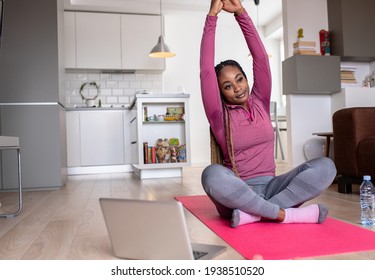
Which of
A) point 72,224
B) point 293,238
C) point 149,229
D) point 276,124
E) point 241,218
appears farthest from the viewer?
point 276,124

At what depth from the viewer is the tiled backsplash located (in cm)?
682

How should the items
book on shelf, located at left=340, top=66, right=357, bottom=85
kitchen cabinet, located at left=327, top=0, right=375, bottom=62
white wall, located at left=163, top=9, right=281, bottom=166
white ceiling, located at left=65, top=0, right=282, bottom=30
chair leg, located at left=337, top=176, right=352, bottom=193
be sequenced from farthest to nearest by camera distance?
white wall, located at left=163, top=9, right=281, bottom=166 < white ceiling, located at left=65, top=0, right=282, bottom=30 < book on shelf, located at left=340, top=66, right=357, bottom=85 < kitchen cabinet, located at left=327, top=0, right=375, bottom=62 < chair leg, located at left=337, top=176, right=352, bottom=193

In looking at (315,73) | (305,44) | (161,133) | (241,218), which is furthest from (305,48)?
(241,218)

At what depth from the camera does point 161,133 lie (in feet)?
15.5

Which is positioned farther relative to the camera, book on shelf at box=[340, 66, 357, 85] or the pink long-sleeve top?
book on shelf at box=[340, 66, 357, 85]

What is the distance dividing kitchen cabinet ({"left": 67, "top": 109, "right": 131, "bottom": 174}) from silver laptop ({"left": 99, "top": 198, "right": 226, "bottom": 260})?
15.8 ft

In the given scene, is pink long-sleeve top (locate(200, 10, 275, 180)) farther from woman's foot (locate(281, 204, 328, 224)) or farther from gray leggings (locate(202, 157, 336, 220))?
woman's foot (locate(281, 204, 328, 224))

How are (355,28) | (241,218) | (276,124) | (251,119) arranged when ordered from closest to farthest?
(241,218)
(251,119)
(355,28)
(276,124)

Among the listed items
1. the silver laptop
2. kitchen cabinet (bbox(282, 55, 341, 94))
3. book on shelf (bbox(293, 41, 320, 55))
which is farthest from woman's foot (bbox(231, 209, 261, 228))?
book on shelf (bbox(293, 41, 320, 55))

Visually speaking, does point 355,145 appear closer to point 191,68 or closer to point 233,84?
point 233,84

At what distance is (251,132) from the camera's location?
185 cm

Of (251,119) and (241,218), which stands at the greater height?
(251,119)

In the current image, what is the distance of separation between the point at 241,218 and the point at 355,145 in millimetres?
1470
